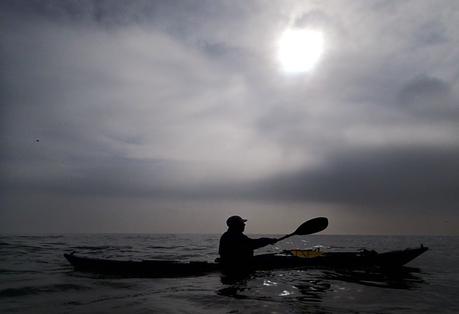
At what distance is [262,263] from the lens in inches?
591

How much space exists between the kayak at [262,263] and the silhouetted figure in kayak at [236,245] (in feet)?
1.16

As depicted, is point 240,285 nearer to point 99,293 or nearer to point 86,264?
point 99,293

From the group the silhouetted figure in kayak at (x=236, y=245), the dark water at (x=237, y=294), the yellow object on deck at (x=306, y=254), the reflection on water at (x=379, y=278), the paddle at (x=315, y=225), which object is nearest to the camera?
the dark water at (x=237, y=294)

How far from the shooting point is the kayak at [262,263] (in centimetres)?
1441

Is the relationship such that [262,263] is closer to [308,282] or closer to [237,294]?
[308,282]

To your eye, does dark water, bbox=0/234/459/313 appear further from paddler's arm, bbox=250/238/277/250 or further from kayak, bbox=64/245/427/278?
paddler's arm, bbox=250/238/277/250

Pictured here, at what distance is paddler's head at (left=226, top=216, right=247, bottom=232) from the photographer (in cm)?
1492

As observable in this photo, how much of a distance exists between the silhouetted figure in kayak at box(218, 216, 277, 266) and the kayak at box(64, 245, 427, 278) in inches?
13.9

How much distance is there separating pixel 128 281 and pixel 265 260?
218 inches

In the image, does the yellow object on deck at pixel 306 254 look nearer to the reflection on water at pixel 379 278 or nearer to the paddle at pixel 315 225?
the paddle at pixel 315 225

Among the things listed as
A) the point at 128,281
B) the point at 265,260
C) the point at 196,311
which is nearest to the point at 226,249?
the point at 265,260

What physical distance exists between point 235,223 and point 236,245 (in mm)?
883

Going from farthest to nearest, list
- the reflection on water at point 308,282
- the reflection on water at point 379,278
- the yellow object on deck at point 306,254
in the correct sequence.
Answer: the yellow object on deck at point 306,254, the reflection on water at point 379,278, the reflection on water at point 308,282

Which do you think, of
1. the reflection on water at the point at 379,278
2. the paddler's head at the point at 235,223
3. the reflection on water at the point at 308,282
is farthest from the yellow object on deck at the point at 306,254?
the paddler's head at the point at 235,223
